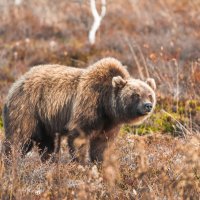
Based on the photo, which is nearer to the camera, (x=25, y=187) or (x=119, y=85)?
(x=25, y=187)

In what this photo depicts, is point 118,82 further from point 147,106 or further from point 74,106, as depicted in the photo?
point 74,106

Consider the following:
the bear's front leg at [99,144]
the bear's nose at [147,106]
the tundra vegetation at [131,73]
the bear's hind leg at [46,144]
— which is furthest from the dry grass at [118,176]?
the bear's nose at [147,106]

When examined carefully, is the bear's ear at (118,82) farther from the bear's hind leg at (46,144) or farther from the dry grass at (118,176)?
the bear's hind leg at (46,144)

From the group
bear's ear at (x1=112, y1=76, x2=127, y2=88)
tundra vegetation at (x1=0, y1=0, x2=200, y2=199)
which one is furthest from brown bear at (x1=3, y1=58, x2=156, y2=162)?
tundra vegetation at (x1=0, y1=0, x2=200, y2=199)

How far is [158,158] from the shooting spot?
19.8 ft

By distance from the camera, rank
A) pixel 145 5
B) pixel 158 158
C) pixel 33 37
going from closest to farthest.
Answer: pixel 158 158
pixel 33 37
pixel 145 5

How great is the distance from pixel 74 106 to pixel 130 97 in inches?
26.6

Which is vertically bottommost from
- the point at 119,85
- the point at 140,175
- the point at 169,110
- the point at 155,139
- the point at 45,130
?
the point at 169,110

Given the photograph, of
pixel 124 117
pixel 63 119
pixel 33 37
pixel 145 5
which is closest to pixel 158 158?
pixel 124 117

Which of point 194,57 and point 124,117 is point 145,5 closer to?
point 194,57

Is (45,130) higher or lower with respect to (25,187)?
lower

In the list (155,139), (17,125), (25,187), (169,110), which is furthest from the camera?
(169,110)

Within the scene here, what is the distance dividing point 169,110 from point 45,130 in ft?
11.9

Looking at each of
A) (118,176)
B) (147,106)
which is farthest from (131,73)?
(118,176)
